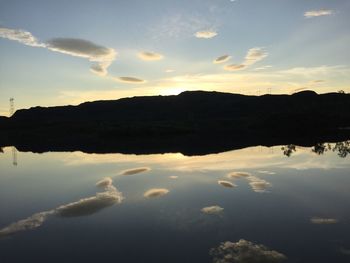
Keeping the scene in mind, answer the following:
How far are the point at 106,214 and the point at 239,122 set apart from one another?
11337cm

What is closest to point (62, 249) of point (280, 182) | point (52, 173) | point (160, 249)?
point (160, 249)

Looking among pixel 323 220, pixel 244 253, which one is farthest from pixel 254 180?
pixel 244 253

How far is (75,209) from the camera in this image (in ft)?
55.1

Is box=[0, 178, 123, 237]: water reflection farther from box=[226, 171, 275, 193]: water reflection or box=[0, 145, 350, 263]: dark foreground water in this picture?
box=[226, 171, 275, 193]: water reflection

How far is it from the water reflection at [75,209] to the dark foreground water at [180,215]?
1.8 inches

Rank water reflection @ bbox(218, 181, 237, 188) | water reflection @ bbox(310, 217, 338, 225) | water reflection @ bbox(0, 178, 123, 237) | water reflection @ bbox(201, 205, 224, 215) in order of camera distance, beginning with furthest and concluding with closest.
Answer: water reflection @ bbox(218, 181, 237, 188), water reflection @ bbox(201, 205, 224, 215), water reflection @ bbox(0, 178, 123, 237), water reflection @ bbox(310, 217, 338, 225)

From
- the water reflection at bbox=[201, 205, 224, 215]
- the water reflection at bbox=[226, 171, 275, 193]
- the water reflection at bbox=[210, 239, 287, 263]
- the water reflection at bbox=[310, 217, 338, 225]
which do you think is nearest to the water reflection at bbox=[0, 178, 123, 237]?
the water reflection at bbox=[201, 205, 224, 215]

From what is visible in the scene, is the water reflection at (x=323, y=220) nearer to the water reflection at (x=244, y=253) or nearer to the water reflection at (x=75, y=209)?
the water reflection at (x=244, y=253)

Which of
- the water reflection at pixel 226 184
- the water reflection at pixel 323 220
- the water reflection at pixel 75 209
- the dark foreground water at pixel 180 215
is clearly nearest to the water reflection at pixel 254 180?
the dark foreground water at pixel 180 215

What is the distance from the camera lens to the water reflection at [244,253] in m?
9.98

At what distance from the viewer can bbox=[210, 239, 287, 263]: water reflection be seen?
9977 mm

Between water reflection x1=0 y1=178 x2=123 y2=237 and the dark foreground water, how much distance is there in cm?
5

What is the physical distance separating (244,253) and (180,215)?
474 cm

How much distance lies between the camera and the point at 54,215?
15797 millimetres
